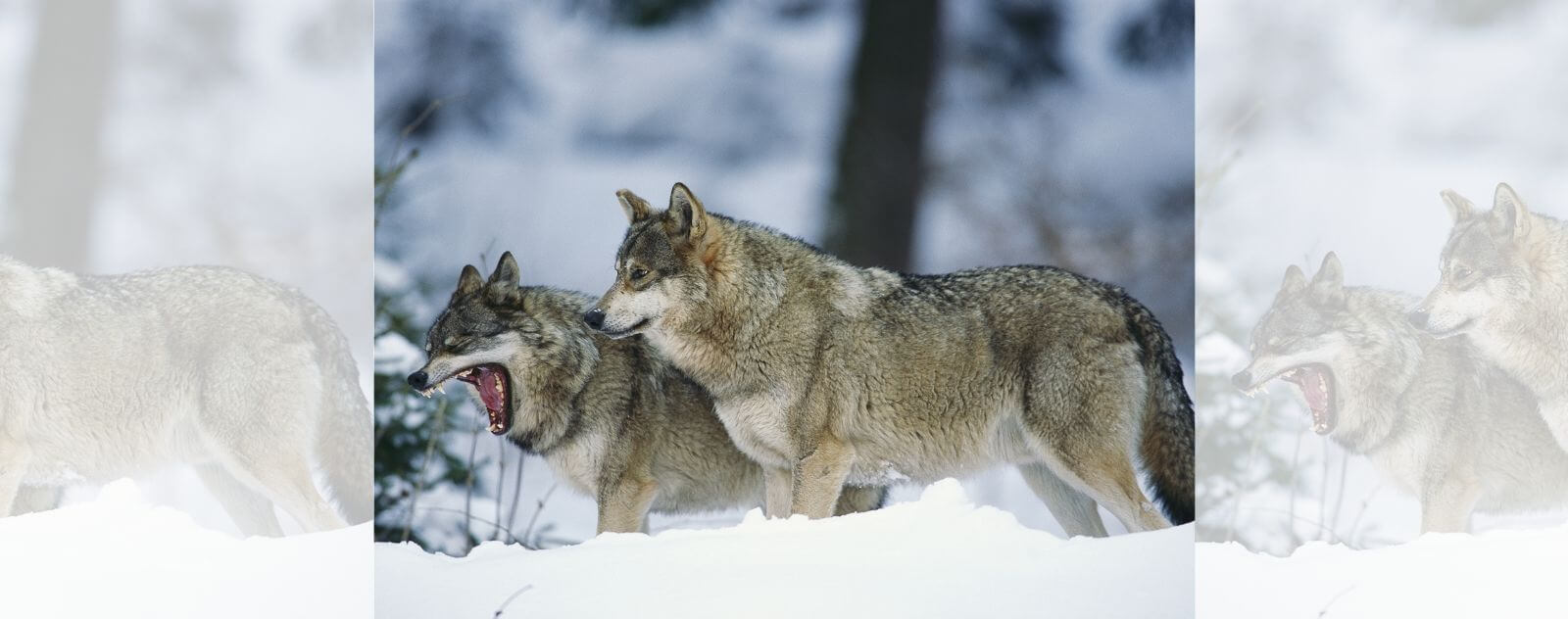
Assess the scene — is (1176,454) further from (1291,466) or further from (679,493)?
(679,493)

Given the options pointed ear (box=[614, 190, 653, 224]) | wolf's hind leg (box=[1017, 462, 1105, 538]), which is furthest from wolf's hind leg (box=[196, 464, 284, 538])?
wolf's hind leg (box=[1017, 462, 1105, 538])

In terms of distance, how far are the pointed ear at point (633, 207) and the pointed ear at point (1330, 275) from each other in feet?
7.15

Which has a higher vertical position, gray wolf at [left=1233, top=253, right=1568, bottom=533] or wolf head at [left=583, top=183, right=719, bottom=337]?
wolf head at [left=583, top=183, right=719, bottom=337]

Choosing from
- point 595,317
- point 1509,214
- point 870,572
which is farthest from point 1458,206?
point 595,317

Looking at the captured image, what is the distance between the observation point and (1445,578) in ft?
15.1

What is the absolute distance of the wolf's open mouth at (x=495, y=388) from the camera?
4238 mm

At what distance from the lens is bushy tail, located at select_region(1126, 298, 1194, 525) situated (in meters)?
4.15

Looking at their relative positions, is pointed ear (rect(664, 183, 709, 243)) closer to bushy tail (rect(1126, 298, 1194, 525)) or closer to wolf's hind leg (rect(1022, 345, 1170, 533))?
wolf's hind leg (rect(1022, 345, 1170, 533))

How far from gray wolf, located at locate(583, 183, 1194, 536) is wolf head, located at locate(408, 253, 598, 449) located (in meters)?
0.29

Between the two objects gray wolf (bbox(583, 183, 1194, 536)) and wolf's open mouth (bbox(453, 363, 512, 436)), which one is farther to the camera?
wolf's open mouth (bbox(453, 363, 512, 436))

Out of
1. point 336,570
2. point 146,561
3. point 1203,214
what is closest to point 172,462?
point 146,561

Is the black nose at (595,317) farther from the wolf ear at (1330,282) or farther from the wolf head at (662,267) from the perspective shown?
the wolf ear at (1330,282)

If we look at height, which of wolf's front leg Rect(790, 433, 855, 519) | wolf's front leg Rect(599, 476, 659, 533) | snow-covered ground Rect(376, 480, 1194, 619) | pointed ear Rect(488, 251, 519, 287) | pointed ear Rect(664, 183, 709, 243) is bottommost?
snow-covered ground Rect(376, 480, 1194, 619)

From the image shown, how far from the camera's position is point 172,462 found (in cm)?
444
